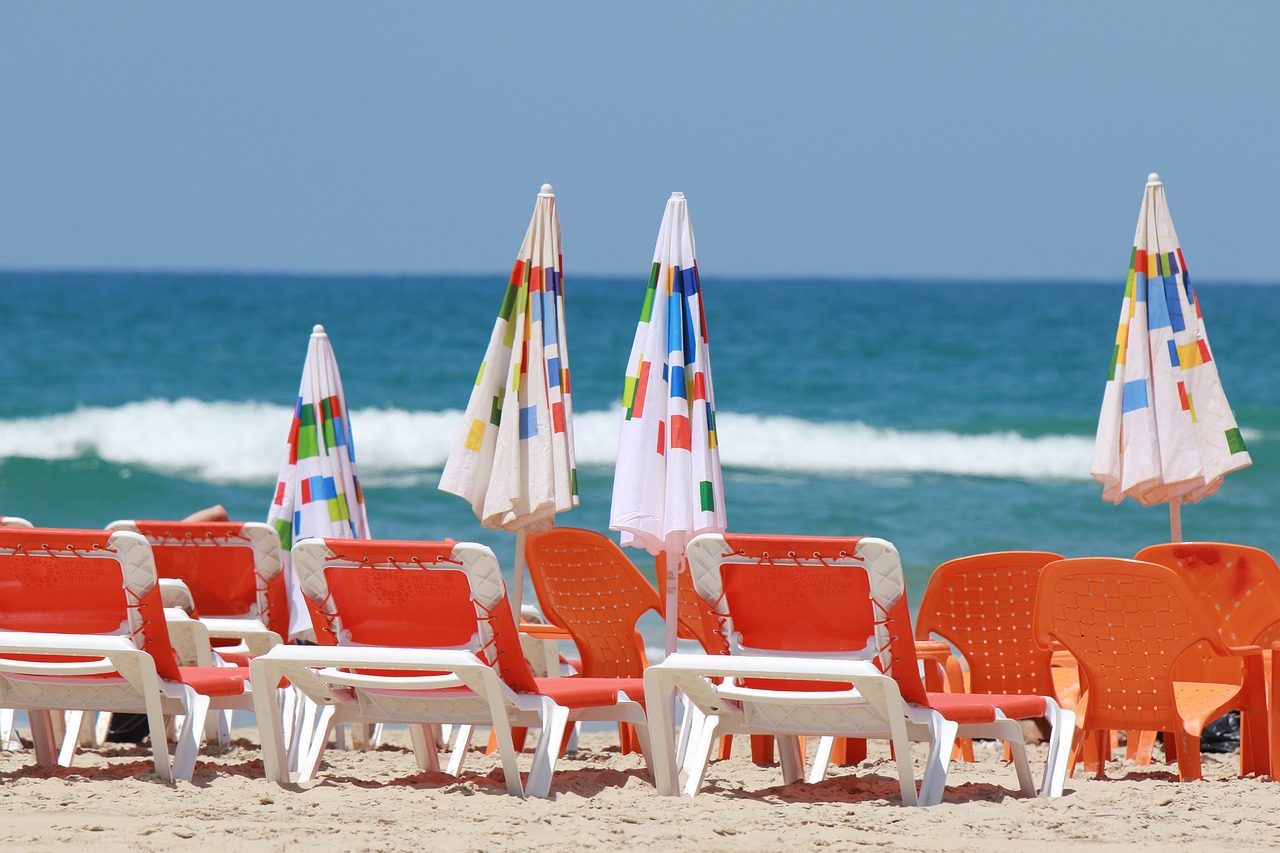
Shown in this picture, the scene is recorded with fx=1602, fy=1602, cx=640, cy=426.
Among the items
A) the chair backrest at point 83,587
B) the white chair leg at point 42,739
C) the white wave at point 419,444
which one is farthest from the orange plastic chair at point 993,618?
the white wave at point 419,444

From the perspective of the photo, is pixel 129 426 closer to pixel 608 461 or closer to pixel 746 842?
pixel 608 461

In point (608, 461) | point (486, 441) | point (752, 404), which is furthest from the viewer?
point (752, 404)

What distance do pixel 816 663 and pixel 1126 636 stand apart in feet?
3.85

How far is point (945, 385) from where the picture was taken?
2652 centimetres

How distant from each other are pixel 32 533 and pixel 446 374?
73.1 feet

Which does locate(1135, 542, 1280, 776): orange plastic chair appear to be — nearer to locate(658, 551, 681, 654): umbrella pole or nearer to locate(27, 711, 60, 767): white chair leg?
locate(658, 551, 681, 654): umbrella pole

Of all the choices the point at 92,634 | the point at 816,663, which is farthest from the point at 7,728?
the point at 816,663

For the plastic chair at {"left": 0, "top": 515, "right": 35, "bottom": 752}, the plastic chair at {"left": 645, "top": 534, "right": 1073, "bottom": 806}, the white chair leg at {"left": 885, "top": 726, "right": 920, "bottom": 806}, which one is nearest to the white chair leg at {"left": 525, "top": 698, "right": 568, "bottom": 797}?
the plastic chair at {"left": 645, "top": 534, "right": 1073, "bottom": 806}

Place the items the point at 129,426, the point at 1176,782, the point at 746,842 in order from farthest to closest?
the point at 129,426, the point at 1176,782, the point at 746,842

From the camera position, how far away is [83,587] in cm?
478

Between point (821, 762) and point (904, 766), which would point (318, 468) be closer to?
point (821, 762)

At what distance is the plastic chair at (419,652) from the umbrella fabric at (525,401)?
1.11 meters

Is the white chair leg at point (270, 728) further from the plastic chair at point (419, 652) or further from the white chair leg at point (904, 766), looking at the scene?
the white chair leg at point (904, 766)

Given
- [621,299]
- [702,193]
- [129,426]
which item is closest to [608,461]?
[129,426]
